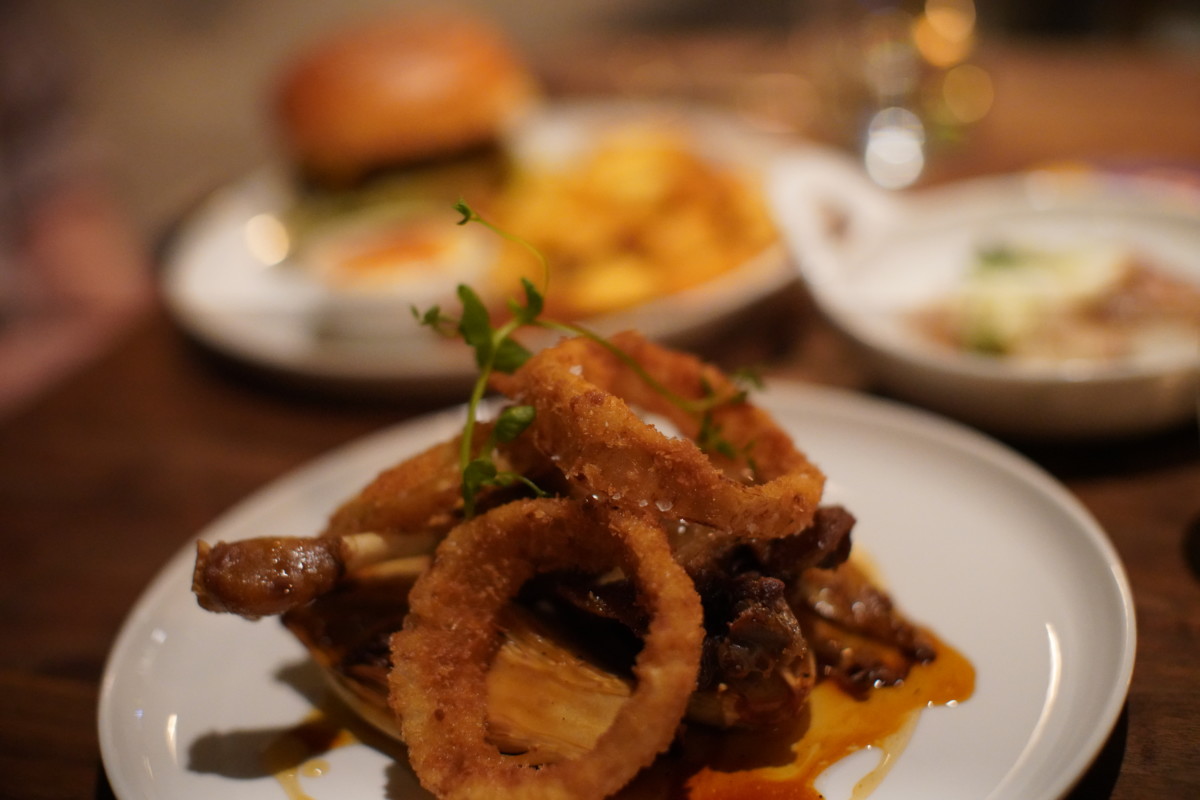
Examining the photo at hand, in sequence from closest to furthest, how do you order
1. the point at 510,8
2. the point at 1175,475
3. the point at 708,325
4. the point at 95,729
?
the point at 95,729, the point at 1175,475, the point at 708,325, the point at 510,8

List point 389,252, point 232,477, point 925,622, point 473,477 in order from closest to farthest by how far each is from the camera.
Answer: point 473,477
point 925,622
point 232,477
point 389,252

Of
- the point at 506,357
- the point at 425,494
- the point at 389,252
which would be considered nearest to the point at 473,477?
the point at 425,494

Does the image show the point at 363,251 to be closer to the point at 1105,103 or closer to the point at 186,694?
the point at 186,694

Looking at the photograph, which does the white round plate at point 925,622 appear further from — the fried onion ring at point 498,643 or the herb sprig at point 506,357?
the herb sprig at point 506,357


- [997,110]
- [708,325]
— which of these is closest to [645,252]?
[708,325]

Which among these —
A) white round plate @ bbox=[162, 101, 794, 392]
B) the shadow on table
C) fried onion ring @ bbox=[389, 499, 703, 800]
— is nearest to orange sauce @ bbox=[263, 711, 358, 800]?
fried onion ring @ bbox=[389, 499, 703, 800]

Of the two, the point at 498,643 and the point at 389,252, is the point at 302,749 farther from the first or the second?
the point at 389,252
